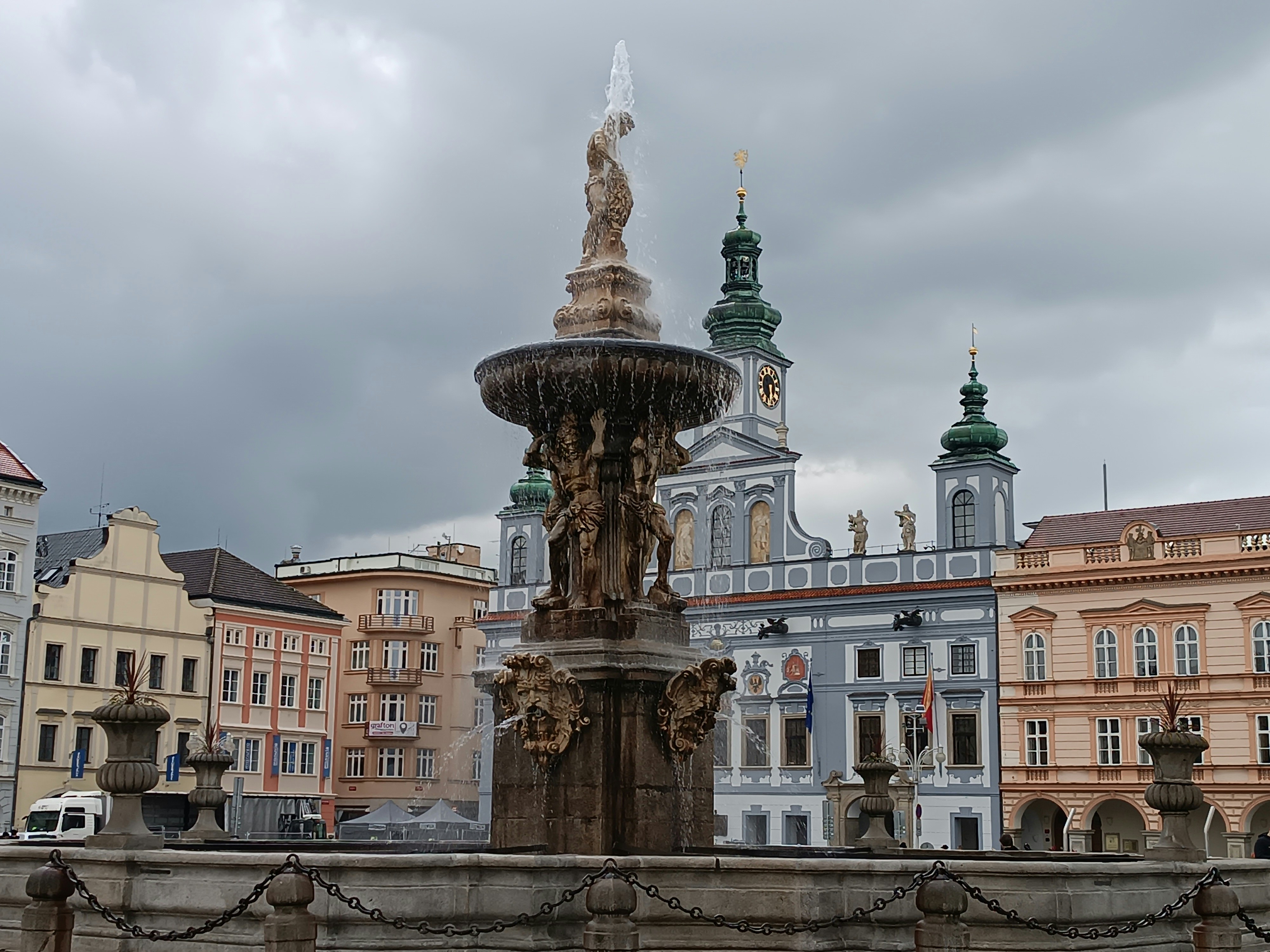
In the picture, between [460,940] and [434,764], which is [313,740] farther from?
[460,940]

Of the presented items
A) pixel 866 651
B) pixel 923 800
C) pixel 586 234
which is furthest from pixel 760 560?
pixel 586 234

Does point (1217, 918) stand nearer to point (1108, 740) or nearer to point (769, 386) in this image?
point (1108, 740)

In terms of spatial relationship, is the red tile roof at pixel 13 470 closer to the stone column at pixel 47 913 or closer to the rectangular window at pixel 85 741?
the rectangular window at pixel 85 741

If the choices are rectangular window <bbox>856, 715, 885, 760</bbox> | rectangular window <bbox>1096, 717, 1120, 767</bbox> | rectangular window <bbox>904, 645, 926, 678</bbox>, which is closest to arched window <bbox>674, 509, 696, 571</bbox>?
rectangular window <bbox>856, 715, 885, 760</bbox>

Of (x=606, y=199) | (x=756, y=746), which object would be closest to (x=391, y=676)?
(x=756, y=746)

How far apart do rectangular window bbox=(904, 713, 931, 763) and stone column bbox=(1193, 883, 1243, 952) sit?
122ft

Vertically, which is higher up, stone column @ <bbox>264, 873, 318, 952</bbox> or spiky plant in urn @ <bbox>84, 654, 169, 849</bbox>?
spiky plant in urn @ <bbox>84, 654, 169, 849</bbox>

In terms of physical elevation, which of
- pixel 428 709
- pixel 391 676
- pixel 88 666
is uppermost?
pixel 391 676

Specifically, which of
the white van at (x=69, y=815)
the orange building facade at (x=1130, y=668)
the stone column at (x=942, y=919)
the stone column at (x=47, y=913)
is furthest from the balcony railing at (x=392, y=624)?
the stone column at (x=942, y=919)

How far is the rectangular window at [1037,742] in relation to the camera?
44.3 m

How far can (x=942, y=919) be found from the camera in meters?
8.36

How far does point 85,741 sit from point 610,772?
124ft

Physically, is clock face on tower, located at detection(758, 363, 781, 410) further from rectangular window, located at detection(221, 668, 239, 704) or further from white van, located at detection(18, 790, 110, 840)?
white van, located at detection(18, 790, 110, 840)

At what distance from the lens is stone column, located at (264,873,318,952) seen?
26.7 feet
